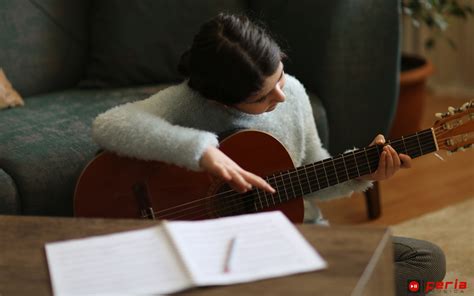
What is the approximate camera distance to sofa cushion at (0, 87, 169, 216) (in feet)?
5.29

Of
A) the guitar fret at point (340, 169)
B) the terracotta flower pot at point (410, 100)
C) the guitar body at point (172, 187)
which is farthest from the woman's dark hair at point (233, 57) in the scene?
the terracotta flower pot at point (410, 100)

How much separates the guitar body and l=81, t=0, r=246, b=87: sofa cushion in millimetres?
Result: 795

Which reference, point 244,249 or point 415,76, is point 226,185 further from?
point 415,76

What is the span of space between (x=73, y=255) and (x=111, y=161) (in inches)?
17.1

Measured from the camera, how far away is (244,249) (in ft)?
3.25

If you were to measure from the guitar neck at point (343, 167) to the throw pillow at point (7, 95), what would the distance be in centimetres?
95

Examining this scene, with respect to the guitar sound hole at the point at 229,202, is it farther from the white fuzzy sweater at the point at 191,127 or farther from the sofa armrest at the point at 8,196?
the sofa armrest at the point at 8,196

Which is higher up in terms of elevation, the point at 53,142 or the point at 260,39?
the point at 260,39

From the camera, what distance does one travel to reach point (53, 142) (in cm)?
171

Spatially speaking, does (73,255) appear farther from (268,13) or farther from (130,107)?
(268,13)

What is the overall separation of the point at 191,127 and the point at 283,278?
0.60 metres

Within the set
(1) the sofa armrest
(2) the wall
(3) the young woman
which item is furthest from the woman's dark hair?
(2) the wall

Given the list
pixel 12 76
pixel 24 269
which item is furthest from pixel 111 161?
pixel 12 76

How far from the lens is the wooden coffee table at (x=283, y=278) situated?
92cm
